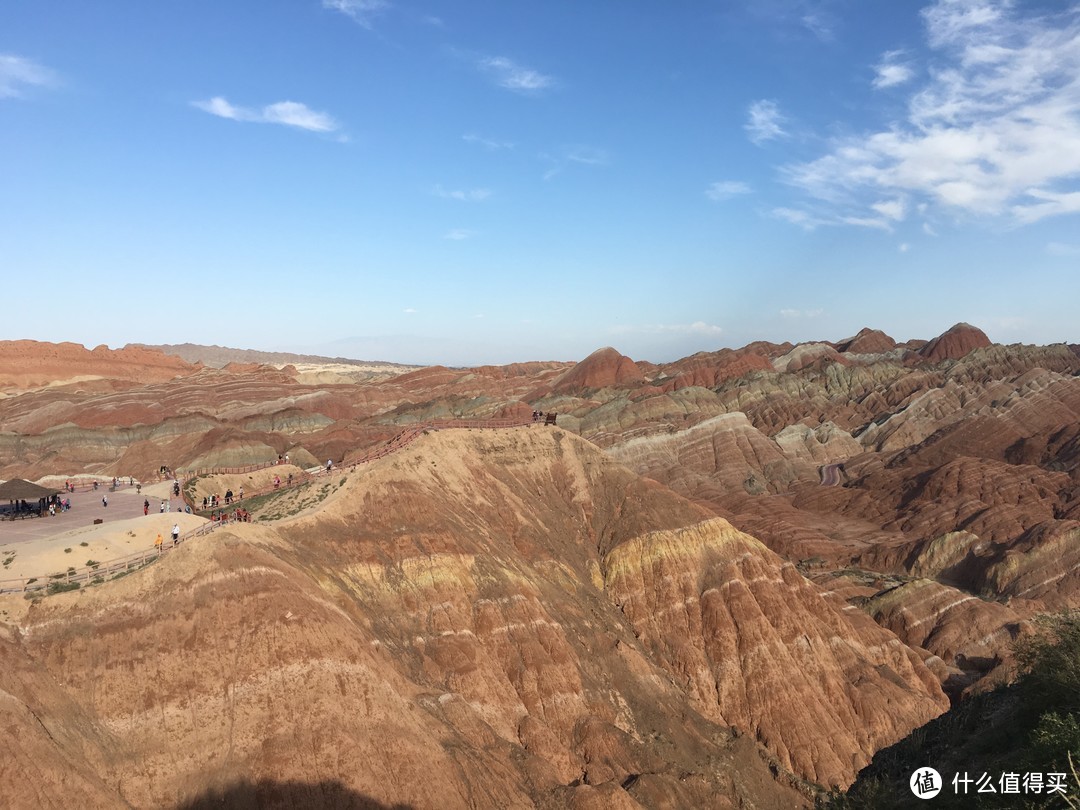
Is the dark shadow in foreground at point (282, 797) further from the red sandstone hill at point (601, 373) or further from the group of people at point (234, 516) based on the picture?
the red sandstone hill at point (601, 373)

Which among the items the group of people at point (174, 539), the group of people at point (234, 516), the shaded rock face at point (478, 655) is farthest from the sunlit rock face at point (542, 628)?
the group of people at point (234, 516)

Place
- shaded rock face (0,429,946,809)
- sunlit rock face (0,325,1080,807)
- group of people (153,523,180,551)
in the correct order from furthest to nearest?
group of people (153,523,180,551)
sunlit rock face (0,325,1080,807)
shaded rock face (0,429,946,809)

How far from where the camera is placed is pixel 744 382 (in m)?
169

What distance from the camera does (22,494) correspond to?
128ft

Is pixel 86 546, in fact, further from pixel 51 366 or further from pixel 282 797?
pixel 51 366

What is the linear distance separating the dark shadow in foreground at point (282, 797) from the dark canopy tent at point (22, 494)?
22.0 meters

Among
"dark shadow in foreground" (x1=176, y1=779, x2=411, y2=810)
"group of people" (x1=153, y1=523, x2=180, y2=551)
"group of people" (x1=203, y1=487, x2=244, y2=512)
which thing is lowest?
"dark shadow in foreground" (x1=176, y1=779, x2=411, y2=810)

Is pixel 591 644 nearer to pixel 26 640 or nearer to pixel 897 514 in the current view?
pixel 26 640

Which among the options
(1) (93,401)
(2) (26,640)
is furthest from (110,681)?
(1) (93,401)

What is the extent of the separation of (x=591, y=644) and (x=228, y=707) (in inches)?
832

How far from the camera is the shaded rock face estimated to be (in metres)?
27.4

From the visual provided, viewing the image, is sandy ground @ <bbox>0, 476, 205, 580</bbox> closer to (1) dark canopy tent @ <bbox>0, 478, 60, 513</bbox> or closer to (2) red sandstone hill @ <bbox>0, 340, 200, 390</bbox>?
(1) dark canopy tent @ <bbox>0, 478, 60, 513</bbox>

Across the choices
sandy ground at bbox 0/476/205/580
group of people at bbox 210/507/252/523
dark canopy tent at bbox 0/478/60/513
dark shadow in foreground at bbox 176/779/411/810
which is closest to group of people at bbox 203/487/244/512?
sandy ground at bbox 0/476/205/580

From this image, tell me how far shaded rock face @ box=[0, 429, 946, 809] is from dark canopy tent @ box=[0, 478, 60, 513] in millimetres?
13115
